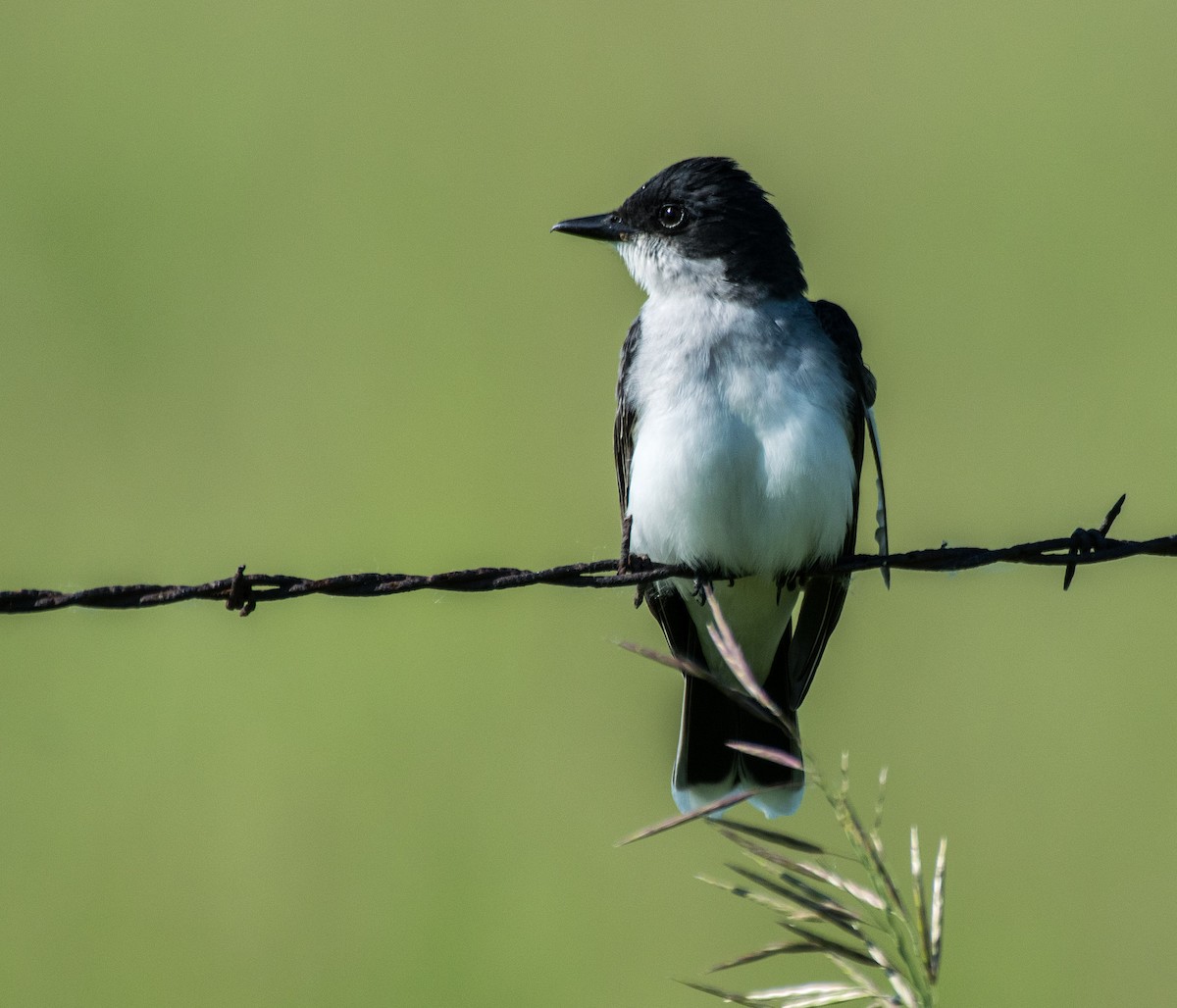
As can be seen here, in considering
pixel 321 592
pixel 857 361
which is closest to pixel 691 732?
pixel 857 361

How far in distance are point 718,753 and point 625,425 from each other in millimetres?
1285

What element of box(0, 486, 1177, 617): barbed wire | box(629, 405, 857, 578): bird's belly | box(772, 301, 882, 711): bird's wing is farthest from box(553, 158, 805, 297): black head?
box(0, 486, 1177, 617): barbed wire

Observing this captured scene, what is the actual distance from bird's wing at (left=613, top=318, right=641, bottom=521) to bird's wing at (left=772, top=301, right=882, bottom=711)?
64 centimetres

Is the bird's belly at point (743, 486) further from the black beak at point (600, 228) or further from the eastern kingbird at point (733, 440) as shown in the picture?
the black beak at point (600, 228)

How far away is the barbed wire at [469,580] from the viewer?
11.0 ft

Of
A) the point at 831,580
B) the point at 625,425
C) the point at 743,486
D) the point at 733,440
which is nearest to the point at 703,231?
the point at 625,425

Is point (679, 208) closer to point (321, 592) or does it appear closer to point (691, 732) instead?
point (691, 732)

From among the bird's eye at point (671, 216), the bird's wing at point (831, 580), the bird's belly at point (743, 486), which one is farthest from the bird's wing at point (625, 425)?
the bird's wing at point (831, 580)

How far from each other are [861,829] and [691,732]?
9.12 feet

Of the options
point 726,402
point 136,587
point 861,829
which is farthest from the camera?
point 726,402

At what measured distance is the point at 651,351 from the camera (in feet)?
16.9

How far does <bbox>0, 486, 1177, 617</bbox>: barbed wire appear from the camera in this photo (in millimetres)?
3367

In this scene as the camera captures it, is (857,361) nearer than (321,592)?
No

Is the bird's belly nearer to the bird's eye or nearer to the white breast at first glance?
the white breast
